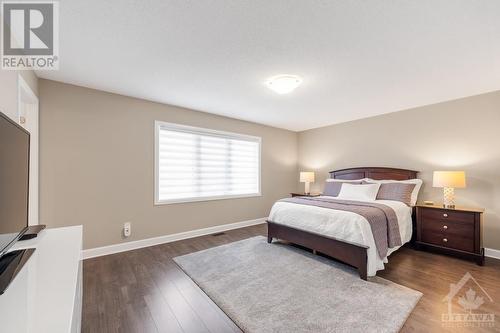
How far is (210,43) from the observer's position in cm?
200

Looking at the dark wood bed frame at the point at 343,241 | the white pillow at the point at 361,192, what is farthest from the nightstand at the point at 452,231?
the dark wood bed frame at the point at 343,241

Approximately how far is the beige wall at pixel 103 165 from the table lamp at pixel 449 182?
3829 mm

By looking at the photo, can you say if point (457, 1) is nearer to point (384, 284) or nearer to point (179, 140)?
point (384, 284)

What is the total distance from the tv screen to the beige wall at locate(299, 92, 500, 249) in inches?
198

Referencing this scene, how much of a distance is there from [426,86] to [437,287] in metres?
2.49

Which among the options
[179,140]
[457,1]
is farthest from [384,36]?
[179,140]

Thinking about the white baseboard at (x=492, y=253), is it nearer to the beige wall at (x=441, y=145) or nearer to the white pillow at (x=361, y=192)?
the beige wall at (x=441, y=145)

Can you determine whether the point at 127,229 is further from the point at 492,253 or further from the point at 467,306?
the point at 492,253

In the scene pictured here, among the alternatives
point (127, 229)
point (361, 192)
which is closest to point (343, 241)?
point (361, 192)

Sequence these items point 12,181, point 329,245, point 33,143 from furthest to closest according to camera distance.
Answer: point 329,245 < point 33,143 < point 12,181

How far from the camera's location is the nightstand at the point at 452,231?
283 centimetres

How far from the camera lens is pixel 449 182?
120 inches

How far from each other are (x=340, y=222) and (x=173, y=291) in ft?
6.63

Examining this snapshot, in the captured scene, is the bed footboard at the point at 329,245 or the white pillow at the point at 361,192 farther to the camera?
the white pillow at the point at 361,192
